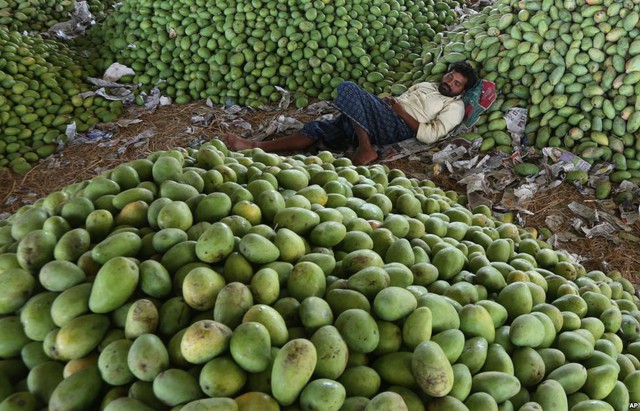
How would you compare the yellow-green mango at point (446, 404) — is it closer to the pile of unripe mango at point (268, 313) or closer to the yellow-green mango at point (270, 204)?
the pile of unripe mango at point (268, 313)

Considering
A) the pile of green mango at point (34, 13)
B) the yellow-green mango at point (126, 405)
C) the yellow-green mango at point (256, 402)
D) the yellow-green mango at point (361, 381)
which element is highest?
the yellow-green mango at point (256, 402)

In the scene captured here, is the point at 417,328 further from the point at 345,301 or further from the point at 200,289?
the point at 200,289

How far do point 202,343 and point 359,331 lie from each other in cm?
40

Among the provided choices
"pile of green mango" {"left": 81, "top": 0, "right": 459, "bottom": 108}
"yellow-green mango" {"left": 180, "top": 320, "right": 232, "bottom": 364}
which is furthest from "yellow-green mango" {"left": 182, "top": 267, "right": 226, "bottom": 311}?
"pile of green mango" {"left": 81, "top": 0, "right": 459, "bottom": 108}

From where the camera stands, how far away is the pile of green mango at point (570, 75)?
12.2 feet

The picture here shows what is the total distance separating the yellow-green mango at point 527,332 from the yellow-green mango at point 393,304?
1.13 feet

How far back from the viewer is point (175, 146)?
4.26 meters

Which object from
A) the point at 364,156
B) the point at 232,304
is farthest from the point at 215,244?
the point at 364,156

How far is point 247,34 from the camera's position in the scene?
16.1 feet

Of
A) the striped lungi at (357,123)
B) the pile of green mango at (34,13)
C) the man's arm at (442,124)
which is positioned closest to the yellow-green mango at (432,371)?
the striped lungi at (357,123)

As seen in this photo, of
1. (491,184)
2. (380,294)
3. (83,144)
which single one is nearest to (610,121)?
(491,184)

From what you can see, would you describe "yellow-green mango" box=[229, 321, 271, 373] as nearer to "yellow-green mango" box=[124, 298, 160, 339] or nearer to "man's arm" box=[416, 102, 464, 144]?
"yellow-green mango" box=[124, 298, 160, 339]

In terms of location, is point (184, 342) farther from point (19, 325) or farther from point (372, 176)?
point (372, 176)

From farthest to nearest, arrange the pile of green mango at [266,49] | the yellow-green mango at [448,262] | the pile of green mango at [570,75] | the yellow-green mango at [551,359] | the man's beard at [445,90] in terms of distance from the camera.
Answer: the pile of green mango at [266,49] < the man's beard at [445,90] < the pile of green mango at [570,75] < the yellow-green mango at [448,262] < the yellow-green mango at [551,359]
